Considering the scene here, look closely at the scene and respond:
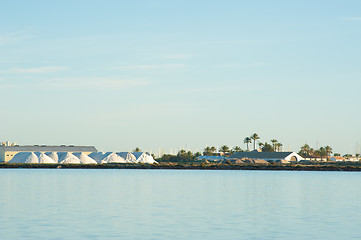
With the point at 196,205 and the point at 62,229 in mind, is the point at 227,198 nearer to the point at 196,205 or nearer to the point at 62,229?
the point at 196,205

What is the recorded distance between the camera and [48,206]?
1823 inches

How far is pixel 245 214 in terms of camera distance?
41219mm

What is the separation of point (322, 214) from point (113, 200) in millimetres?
19096

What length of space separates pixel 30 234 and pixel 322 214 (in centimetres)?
2091

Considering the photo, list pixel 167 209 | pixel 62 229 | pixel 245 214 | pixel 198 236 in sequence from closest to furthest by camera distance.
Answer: pixel 198 236 < pixel 62 229 < pixel 245 214 < pixel 167 209

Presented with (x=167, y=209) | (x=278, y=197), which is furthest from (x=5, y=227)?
(x=278, y=197)

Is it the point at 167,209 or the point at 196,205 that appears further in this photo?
the point at 196,205

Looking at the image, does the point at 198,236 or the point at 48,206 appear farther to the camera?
the point at 48,206

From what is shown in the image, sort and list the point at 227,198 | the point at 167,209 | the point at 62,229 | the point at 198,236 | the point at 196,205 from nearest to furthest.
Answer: the point at 198,236 → the point at 62,229 → the point at 167,209 → the point at 196,205 → the point at 227,198

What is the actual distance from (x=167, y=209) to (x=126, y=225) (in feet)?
33.0

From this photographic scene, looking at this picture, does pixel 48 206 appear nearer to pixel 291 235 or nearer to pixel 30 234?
pixel 30 234

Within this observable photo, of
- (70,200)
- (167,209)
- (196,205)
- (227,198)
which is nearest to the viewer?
(167,209)

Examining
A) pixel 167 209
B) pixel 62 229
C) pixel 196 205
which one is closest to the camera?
pixel 62 229

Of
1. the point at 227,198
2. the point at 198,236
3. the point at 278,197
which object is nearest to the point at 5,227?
the point at 198,236
